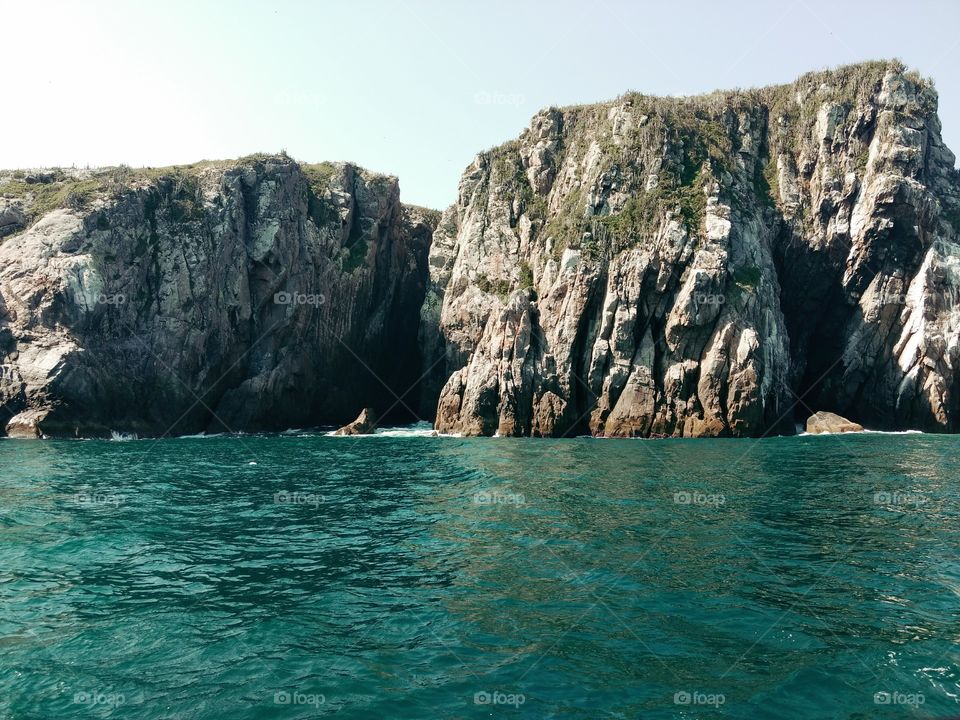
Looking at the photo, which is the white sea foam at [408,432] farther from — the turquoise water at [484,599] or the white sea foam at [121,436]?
the turquoise water at [484,599]

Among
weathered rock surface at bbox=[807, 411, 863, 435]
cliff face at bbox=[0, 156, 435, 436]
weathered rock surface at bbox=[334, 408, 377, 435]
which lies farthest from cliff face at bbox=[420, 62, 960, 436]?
cliff face at bbox=[0, 156, 435, 436]

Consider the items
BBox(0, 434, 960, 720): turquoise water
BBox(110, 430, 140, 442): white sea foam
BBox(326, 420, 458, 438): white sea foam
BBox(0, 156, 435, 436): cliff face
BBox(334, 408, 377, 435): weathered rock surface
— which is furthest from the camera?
BBox(334, 408, 377, 435): weathered rock surface

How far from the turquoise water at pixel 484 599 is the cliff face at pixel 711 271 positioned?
92.1ft

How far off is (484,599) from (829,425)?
51.2 meters

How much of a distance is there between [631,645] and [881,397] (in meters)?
58.4

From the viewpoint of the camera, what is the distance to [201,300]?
212 ft

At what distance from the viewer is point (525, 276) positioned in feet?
220

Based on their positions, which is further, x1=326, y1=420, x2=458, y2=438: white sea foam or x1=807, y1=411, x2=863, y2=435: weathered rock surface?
x1=326, y1=420, x2=458, y2=438: white sea foam

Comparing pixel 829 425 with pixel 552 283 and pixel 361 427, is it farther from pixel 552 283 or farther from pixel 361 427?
pixel 361 427

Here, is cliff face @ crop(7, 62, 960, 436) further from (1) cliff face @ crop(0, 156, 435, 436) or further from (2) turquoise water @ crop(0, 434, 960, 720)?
(2) turquoise water @ crop(0, 434, 960, 720)

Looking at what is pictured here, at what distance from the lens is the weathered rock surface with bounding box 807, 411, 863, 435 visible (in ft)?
180

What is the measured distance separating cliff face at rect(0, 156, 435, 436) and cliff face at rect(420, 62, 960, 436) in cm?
930

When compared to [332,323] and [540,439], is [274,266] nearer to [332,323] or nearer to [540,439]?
[332,323]

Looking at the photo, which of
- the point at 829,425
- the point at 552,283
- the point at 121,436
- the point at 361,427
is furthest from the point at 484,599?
the point at 121,436
